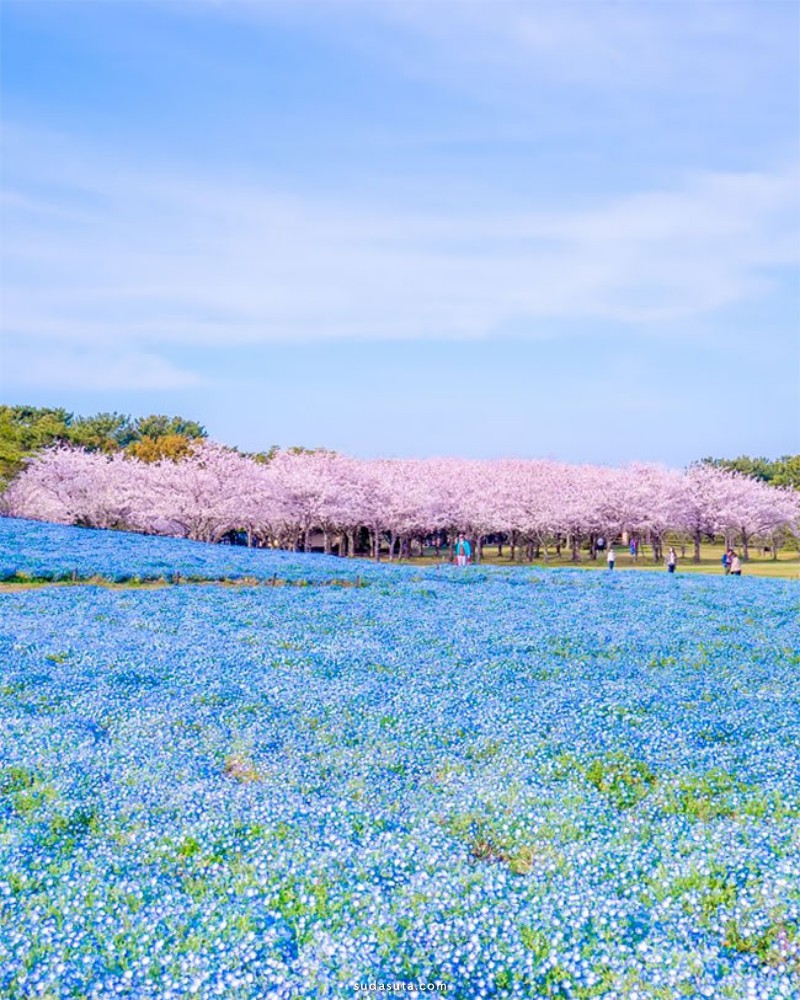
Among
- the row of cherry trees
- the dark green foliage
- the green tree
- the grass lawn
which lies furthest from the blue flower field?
the green tree

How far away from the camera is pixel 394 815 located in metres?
8.52

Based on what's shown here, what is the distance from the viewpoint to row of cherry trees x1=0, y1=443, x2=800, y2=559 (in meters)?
58.7

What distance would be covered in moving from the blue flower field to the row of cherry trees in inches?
1661

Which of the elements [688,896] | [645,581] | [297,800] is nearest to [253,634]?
[297,800]

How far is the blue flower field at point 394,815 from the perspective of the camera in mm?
5871

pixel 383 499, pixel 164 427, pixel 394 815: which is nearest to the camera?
pixel 394 815

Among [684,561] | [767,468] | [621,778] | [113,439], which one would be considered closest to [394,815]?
[621,778]

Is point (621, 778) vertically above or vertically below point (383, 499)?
below

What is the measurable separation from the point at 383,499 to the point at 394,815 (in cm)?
6227

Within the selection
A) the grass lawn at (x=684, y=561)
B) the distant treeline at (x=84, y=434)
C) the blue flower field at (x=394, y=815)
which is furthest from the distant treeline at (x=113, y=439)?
the blue flower field at (x=394, y=815)

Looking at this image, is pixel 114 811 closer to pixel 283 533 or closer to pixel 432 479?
pixel 283 533

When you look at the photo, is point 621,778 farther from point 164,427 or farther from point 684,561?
point 164,427

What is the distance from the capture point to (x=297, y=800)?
28.9 feet

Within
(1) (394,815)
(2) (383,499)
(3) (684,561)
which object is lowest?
(1) (394,815)
